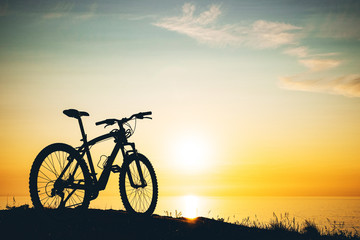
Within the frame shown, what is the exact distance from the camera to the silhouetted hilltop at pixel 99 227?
20.7ft

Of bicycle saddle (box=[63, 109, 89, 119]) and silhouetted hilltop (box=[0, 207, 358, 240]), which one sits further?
bicycle saddle (box=[63, 109, 89, 119])

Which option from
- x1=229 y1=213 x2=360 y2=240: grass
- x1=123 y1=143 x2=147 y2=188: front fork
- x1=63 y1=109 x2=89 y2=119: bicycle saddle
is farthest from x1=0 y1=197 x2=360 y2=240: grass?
x1=63 y1=109 x2=89 y2=119: bicycle saddle

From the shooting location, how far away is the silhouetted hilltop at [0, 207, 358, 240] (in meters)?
6.30

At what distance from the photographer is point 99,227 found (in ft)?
22.1

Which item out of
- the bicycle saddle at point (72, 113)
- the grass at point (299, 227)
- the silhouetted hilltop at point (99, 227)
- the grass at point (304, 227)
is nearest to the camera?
the silhouetted hilltop at point (99, 227)

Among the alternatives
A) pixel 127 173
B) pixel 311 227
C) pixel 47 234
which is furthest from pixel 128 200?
pixel 311 227

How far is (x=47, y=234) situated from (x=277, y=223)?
7.66m

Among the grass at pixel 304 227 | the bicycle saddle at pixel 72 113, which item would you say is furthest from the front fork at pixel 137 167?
the grass at pixel 304 227

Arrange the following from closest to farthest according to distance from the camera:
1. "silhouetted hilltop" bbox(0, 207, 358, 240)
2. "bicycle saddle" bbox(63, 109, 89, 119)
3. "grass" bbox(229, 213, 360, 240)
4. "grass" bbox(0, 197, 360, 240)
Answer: "silhouetted hilltop" bbox(0, 207, 358, 240) < "bicycle saddle" bbox(63, 109, 89, 119) < "grass" bbox(0, 197, 360, 240) < "grass" bbox(229, 213, 360, 240)

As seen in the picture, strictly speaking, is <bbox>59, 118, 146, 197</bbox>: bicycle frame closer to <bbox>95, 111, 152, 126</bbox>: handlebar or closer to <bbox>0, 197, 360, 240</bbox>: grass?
<bbox>95, 111, 152, 126</bbox>: handlebar

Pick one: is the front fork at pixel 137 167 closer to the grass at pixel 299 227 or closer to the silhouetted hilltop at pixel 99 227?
the silhouetted hilltop at pixel 99 227

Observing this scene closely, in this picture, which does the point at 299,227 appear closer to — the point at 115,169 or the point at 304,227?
the point at 304,227

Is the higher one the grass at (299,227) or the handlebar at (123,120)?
the handlebar at (123,120)

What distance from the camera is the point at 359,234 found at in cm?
1095
